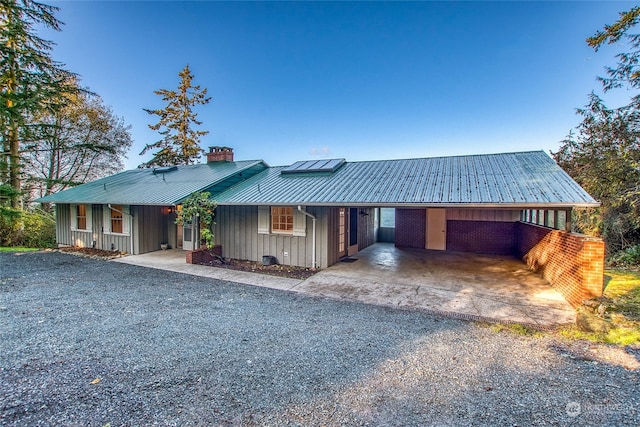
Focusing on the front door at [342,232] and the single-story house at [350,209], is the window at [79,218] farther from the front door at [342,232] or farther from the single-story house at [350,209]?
the front door at [342,232]

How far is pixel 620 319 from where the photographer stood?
13.1 ft

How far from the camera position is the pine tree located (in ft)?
70.3

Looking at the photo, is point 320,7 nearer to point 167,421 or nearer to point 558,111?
point 558,111

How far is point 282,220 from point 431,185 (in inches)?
175

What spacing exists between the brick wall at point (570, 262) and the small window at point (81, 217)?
15.9 m

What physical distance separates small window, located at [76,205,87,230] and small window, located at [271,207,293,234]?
878 cm

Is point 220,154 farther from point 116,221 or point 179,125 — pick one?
point 179,125

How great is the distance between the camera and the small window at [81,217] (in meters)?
11.6

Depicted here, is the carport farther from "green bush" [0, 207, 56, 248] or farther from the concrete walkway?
"green bush" [0, 207, 56, 248]

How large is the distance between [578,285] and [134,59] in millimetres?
16955

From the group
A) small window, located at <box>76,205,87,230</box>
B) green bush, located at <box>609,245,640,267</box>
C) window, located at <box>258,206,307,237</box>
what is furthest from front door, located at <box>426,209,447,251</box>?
small window, located at <box>76,205,87,230</box>

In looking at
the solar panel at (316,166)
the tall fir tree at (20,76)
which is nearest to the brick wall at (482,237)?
the solar panel at (316,166)

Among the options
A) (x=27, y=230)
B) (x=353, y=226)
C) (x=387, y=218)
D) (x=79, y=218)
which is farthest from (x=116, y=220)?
(x=387, y=218)

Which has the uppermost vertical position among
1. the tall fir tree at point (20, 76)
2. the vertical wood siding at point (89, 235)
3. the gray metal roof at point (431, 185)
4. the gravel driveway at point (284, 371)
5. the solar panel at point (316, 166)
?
the tall fir tree at point (20, 76)
